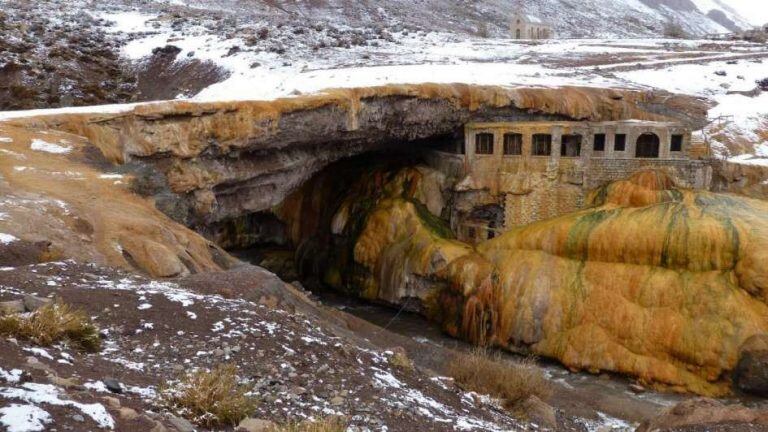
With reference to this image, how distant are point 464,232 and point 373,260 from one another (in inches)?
190

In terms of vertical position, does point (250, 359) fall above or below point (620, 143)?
below

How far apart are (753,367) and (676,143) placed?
11411 mm

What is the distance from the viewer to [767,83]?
39156 millimetres

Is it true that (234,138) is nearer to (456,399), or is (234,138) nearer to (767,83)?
(456,399)

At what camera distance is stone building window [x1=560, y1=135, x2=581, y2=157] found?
30.3 m

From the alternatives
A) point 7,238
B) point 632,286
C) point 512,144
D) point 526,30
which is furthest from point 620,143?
point 526,30

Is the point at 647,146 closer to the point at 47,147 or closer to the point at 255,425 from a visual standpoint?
the point at 47,147

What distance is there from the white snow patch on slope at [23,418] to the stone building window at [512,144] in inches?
1048

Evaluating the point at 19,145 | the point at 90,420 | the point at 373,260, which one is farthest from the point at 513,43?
the point at 90,420

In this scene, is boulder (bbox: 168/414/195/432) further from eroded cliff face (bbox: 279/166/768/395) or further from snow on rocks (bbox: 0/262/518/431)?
eroded cliff face (bbox: 279/166/768/395)

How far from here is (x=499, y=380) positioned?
46.7 feet

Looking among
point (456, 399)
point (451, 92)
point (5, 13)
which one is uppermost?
point (5, 13)

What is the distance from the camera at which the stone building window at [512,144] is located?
30344 mm

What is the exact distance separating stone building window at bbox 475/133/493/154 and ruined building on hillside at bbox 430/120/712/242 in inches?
1.9
